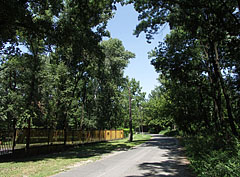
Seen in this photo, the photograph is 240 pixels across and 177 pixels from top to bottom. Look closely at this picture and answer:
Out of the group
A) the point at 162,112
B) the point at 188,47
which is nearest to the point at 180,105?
the point at 162,112

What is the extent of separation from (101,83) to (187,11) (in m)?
28.8

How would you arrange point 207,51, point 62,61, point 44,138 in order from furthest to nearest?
point 62,61
point 44,138
point 207,51

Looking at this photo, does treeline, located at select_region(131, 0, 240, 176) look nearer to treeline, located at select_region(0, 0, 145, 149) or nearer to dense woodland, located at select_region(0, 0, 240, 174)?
dense woodland, located at select_region(0, 0, 240, 174)

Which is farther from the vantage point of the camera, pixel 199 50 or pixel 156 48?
pixel 199 50

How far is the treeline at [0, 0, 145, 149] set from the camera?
446 inches

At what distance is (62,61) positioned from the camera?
20094 mm

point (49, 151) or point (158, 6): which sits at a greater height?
point (158, 6)

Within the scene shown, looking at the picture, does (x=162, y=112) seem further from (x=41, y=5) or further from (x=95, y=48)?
(x=41, y=5)

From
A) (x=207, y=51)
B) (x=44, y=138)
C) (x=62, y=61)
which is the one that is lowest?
(x=44, y=138)

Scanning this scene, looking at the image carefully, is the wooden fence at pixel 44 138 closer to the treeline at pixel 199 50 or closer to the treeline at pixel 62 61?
the treeline at pixel 62 61

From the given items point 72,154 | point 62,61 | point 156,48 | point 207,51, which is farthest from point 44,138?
point 207,51

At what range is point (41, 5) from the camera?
11961 millimetres

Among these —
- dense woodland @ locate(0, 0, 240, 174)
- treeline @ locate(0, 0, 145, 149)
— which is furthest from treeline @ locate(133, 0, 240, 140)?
treeline @ locate(0, 0, 145, 149)

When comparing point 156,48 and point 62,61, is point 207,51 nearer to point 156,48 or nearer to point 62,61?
point 156,48
